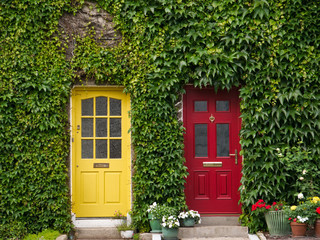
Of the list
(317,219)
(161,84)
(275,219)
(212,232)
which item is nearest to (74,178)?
(161,84)

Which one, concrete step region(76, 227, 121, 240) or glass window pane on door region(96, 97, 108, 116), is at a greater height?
glass window pane on door region(96, 97, 108, 116)

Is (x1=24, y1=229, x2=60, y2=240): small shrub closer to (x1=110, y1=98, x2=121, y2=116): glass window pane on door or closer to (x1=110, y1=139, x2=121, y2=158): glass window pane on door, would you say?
(x1=110, y1=139, x2=121, y2=158): glass window pane on door

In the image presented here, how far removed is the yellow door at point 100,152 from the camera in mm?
7656

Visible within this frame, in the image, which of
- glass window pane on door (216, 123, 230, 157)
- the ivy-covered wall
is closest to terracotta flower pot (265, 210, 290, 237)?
the ivy-covered wall

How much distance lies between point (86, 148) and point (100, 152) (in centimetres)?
28

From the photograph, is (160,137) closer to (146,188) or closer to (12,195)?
(146,188)

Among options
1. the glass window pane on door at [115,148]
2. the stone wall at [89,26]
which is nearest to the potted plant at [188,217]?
the glass window pane on door at [115,148]

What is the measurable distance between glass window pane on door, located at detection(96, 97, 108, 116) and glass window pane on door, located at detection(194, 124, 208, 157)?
1757mm

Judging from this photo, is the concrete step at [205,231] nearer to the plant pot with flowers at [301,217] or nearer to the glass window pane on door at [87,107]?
the plant pot with flowers at [301,217]

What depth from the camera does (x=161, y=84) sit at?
7.34m

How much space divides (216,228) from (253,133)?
5.87 feet

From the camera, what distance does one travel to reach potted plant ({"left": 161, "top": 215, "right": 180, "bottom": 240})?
6637 millimetres

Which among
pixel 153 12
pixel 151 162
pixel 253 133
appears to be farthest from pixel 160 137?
pixel 153 12

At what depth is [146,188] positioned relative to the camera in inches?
288
